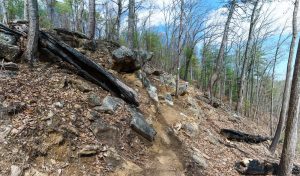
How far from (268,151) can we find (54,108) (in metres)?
9.92

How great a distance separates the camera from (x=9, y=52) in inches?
266

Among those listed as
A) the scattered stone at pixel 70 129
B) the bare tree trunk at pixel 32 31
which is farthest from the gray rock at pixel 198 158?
the bare tree trunk at pixel 32 31

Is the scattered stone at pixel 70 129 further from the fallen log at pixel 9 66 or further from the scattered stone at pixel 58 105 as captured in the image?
the fallen log at pixel 9 66

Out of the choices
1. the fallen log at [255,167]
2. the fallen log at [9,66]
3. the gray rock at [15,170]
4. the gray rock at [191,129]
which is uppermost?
the fallen log at [9,66]

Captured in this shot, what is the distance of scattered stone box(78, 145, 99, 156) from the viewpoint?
5.57 meters

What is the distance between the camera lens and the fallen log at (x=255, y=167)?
831cm

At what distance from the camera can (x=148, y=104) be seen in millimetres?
9297

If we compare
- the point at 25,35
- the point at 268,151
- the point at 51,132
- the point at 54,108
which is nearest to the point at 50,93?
the point at 54,108

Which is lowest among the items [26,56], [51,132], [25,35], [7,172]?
[7,172]

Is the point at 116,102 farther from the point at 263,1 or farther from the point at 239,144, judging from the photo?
the point at 263,1

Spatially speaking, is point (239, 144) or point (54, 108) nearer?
point (54, 108)

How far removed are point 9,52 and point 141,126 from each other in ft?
13.5

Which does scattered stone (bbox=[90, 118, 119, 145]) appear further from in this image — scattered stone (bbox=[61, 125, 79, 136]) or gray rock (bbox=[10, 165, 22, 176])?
gray rock (bbox=[10, 165, 22, 176])

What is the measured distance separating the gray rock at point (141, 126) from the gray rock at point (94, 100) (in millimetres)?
1093
